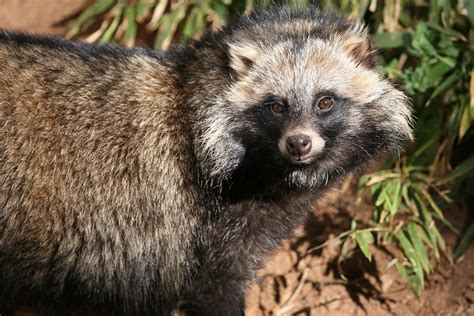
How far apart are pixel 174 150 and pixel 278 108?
0.57 m

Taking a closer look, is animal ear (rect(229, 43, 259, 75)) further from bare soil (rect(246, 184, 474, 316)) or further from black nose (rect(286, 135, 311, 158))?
bare soil (rect(246, 184, 474, 316))

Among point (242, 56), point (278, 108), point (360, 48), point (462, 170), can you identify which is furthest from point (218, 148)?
point (462, 170)

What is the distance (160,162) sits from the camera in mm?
4164

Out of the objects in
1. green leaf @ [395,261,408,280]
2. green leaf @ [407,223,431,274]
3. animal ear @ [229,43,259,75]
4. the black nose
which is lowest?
green leaf @ [395,261,408,280]

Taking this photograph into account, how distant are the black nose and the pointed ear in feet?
1.90

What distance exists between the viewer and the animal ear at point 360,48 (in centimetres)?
414

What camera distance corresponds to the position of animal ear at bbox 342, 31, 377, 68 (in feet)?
13.6

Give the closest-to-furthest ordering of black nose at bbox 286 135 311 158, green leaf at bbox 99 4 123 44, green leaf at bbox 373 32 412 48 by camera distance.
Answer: black nose at bbox 286 135 311 158 < green leaf at bbox 373 32 412 48 < green leaf at bbox 99 4 123 44

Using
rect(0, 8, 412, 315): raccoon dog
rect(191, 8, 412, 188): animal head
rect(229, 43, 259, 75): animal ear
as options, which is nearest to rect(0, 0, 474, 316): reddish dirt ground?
rect(0, 8, 412, 315): raccoon dog

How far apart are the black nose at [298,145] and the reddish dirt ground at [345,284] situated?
56.5 inches

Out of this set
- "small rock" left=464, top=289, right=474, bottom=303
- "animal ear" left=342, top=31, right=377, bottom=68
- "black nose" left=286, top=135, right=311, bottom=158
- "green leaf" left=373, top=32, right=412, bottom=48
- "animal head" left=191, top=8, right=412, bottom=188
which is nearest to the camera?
"black nose" left=286, top=135, right=311, bottom=158

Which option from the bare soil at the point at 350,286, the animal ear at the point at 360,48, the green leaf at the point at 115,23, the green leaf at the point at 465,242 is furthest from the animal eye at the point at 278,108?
the green leaf at the point at 115,23

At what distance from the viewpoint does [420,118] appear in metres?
5.61

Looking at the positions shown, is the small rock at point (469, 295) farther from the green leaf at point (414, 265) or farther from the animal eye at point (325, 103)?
the animal eye at point (325, 103)
